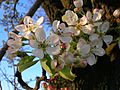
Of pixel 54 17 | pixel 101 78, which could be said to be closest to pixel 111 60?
pixel 101 78

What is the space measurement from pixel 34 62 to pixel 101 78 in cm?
129

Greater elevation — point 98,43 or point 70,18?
point 70,18

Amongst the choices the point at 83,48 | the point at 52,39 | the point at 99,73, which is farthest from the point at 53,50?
the point at 99,73

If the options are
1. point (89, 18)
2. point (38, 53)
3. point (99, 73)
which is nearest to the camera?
point (38, 53)

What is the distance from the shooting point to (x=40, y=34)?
145 cm

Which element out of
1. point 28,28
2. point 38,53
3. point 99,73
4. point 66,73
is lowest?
point 99,73

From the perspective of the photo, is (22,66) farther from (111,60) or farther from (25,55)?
(111,60)

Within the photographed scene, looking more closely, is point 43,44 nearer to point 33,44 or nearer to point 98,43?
point 33,44

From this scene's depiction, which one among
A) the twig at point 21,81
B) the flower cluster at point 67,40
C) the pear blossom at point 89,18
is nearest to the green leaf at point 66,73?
the flower cluster at point 67,40

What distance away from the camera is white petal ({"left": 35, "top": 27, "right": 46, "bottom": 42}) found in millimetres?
1446

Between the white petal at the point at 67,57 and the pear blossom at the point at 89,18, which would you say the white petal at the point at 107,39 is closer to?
the pear blossom at the point at 89,18

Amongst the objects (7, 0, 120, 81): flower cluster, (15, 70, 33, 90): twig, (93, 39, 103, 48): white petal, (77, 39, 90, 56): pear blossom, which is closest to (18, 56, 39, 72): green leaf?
(7, 0, 120, 81): flower cluster

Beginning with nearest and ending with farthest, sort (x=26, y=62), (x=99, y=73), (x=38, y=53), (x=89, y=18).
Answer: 1. (x=38, y=53)
2. (x=26, y=62)
3. (x=89, y=18)
4. (x=99, y=73)

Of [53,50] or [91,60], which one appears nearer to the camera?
[53,50]
